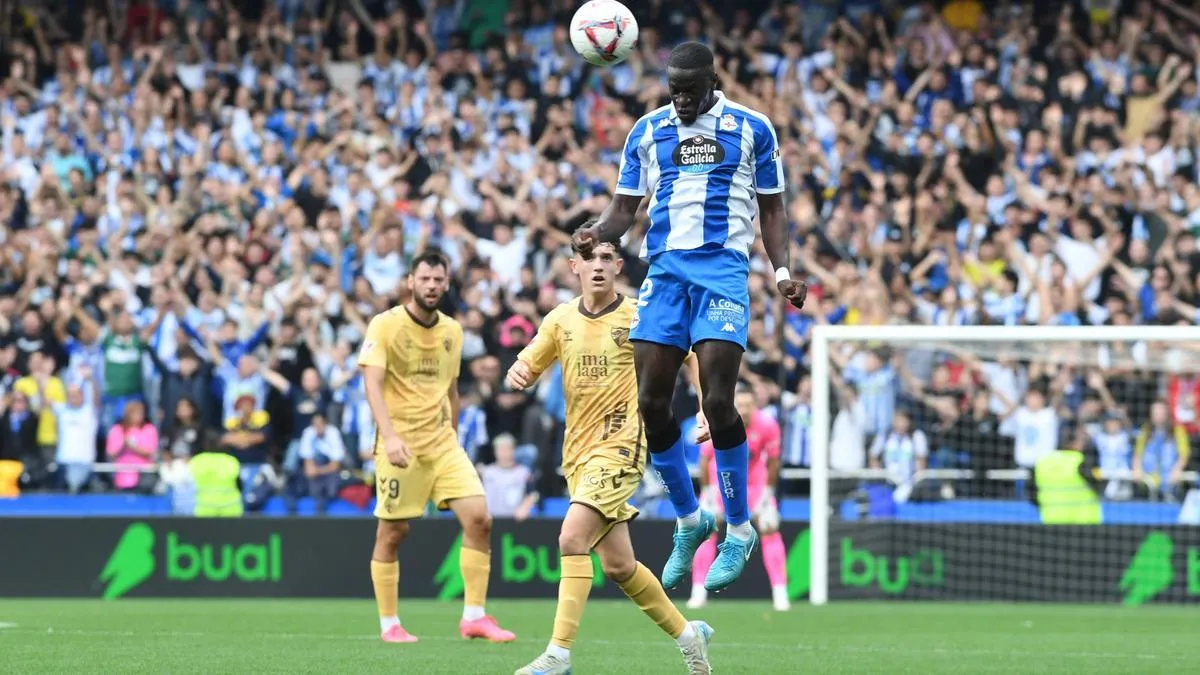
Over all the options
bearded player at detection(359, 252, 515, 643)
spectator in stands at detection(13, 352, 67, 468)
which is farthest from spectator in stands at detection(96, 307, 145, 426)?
bearded player at detection(359, 252, 515, 643)

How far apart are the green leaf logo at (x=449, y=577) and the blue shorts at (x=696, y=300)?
33.5 ft

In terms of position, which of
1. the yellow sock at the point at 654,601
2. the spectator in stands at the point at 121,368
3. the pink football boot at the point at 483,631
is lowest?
the pink football boot at the point at 483,631

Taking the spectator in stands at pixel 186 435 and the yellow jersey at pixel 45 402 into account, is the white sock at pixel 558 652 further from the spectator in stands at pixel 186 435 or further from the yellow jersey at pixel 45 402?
the yellow jersey at pixel 45 402

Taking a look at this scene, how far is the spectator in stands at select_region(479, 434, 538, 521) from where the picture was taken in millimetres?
18641

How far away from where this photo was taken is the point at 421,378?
13.0m

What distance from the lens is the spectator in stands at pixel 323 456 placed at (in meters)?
19.2

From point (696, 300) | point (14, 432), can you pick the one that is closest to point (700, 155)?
point (696, 300)

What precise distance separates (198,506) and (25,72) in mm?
8804

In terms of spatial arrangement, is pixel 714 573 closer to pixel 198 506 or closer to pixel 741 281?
pixel 741 281

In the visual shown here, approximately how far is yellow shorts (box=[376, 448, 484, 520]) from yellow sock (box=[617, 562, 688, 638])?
3.19 meters

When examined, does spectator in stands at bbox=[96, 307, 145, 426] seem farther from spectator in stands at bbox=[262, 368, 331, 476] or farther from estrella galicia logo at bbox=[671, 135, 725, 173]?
estrella galicia logo at bbox=[671, 135, 725, 173]

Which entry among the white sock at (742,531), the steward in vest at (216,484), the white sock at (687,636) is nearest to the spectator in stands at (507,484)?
the steward in vest at (216,484)

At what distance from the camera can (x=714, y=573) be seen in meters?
9.12

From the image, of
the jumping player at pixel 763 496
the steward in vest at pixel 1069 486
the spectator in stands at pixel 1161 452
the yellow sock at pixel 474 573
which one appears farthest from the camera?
the steward in vest at pixel 1069 486
